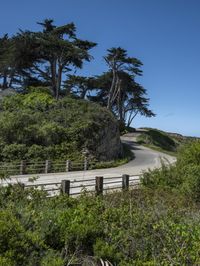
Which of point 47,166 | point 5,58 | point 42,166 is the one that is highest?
point 5,58

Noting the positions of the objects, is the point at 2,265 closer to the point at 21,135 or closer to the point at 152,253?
the point at 152,253

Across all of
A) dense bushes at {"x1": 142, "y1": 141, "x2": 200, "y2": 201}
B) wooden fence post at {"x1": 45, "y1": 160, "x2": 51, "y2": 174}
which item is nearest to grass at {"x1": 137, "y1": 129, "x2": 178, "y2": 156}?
wooden fence post at {"x1": 45, "y1": 160, "x2": 51, "y2": 174}

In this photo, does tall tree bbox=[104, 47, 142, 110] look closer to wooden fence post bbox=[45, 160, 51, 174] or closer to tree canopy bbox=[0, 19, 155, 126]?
tree canopy bbox=[0, 19, 155, 126]

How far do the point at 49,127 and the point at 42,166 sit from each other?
583 centimetres

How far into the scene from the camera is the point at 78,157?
1307 inches

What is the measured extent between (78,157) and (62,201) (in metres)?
23.3

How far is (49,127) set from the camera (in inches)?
1345

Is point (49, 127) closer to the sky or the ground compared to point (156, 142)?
closer to the sky

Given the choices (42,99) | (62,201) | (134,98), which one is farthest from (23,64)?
(62,201)

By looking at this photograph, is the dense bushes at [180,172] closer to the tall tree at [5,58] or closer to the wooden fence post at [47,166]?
the wooden fence post at [47,166]

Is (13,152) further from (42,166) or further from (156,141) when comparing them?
(156,141)

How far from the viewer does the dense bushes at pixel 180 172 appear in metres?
16.0

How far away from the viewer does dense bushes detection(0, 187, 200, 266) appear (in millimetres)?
6190

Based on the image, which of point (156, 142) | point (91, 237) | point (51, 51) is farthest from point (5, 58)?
point (91, 237)
